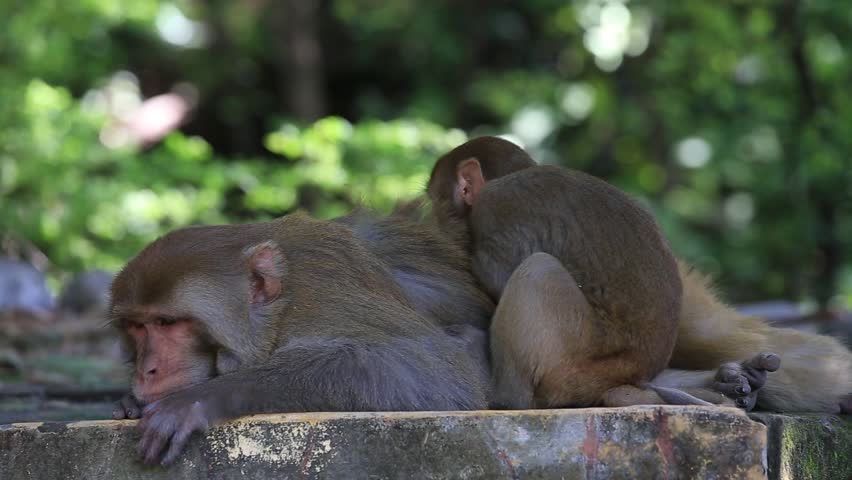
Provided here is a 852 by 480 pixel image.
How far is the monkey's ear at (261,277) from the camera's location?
2.97 m

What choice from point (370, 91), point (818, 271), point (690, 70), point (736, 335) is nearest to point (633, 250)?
point (736, 335)

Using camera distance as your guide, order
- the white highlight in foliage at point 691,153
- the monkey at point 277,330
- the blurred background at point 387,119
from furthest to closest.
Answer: the white highlight in foliage at point 691,153
the blurred background at point 387,119
the monkey at point 277,330

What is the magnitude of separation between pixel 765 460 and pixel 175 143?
6.47 metres

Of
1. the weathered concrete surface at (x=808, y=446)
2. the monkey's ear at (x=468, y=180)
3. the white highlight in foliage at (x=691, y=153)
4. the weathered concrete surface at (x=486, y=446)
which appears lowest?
the white highlight in foliage at (x=691, y=153)

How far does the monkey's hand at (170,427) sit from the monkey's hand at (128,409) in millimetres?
365

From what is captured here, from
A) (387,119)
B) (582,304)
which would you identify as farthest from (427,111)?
(582,304)

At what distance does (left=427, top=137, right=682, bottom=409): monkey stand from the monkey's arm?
195 millimetres

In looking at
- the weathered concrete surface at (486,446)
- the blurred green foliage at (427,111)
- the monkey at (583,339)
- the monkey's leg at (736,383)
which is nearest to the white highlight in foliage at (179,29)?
the blurred green foliage at (427,111)

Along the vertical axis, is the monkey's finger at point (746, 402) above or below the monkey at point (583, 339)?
below

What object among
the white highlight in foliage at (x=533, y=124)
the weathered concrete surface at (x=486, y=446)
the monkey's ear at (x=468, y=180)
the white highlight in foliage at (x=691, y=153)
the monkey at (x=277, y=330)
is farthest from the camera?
the white highlight in foliage at (x=533, y=124)

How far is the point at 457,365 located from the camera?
2.97 m

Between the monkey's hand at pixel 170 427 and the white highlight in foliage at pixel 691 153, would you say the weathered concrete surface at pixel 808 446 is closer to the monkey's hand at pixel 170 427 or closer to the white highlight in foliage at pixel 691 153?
the monkey's hand at pixel 170 427

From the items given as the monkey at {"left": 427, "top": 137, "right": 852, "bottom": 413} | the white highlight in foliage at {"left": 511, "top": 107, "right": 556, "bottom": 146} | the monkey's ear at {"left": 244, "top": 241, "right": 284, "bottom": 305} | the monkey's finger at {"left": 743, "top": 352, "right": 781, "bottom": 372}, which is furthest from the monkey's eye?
the white highlight in foliage at {"left": 511, "top": 107, "right": 556, "bottom": 146}

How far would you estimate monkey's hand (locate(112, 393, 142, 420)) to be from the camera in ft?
9.54
